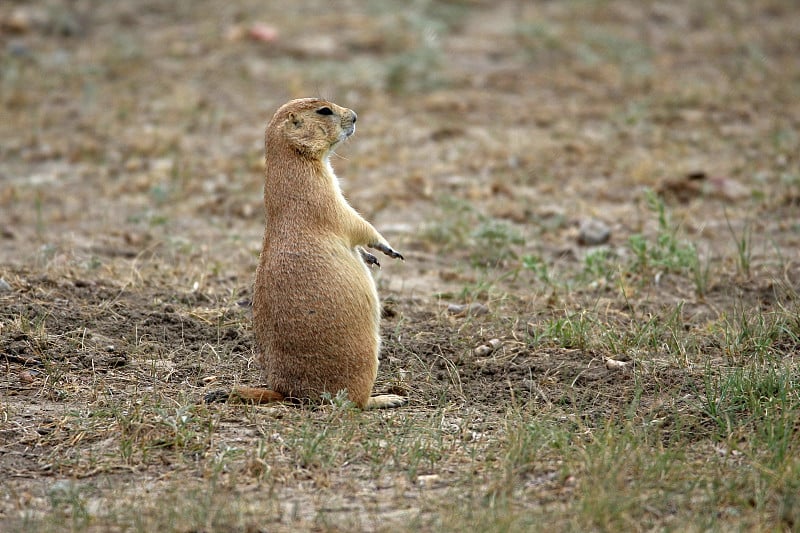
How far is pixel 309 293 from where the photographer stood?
174 inches

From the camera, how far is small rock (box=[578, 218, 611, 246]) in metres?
7.16

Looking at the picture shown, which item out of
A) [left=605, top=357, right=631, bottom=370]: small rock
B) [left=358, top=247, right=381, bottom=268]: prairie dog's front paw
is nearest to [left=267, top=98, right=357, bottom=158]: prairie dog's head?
[left=358, top=247, right=381, bottom=268]: prairie dog's front paw

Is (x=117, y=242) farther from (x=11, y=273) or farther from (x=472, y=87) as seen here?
(x=472, y=87)

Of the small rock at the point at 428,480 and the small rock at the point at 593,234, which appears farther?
the small rock at the point at 593,234

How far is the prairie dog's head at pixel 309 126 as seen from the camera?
4.86 meters

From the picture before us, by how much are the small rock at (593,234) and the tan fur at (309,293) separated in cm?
275

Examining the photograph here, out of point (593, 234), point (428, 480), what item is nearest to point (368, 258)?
point (428, 480)

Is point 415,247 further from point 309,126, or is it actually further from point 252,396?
point 252,396

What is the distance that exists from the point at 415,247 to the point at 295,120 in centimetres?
246

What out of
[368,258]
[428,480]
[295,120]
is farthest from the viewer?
[368,258]

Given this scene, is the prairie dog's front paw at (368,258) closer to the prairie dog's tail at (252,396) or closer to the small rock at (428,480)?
the prairie dog's tail at (252,396)

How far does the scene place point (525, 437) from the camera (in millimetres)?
3969

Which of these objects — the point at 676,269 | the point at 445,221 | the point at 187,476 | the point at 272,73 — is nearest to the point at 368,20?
the point at 272,73

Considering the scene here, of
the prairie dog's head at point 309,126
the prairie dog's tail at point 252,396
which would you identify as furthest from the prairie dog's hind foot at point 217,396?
the prairie dog's head at point 309,126
